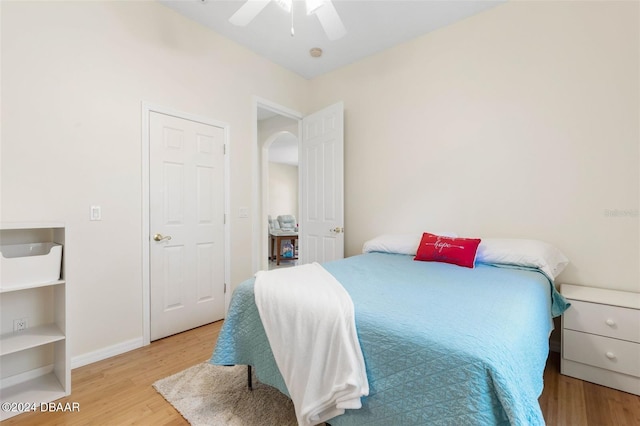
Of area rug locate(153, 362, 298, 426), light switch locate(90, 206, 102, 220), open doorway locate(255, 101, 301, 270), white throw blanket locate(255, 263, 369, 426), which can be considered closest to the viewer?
white throw blanket locate(255, 263, 369, 426)

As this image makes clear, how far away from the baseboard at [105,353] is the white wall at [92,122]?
0.01 meters

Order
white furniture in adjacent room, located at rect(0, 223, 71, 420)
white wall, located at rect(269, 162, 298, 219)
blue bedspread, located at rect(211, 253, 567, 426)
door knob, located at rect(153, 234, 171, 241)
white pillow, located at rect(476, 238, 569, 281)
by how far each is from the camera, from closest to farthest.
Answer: blue bedspread, located at rect(211, 253, 567, 426)
white furniture in adjacent room, located at rect(0, 223, 71, 420)
white pillow, located at rect(476, 238, 569, 281)
door knob, located at rect(153, 234, 171, 241)
white wall, located at rect(269, 162, 298, 219)

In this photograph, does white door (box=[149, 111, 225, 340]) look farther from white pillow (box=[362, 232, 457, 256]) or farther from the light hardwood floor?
white pillow (box=[362, 232, 457, 256])

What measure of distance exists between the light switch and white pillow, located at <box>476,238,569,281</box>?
2.79 m

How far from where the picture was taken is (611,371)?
5.77ft

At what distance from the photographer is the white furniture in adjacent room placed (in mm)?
1576

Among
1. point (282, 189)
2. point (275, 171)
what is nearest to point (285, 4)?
point (275, 171)

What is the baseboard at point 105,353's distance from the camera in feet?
6.60

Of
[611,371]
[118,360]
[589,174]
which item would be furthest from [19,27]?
[611,371]

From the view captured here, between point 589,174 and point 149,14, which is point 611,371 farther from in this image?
point 149,14

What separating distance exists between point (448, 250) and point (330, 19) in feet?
5.83

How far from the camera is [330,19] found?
5.96ft

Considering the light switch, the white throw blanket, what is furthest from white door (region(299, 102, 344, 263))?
the light switch

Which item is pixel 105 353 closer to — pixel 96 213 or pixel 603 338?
pixel 96 213
